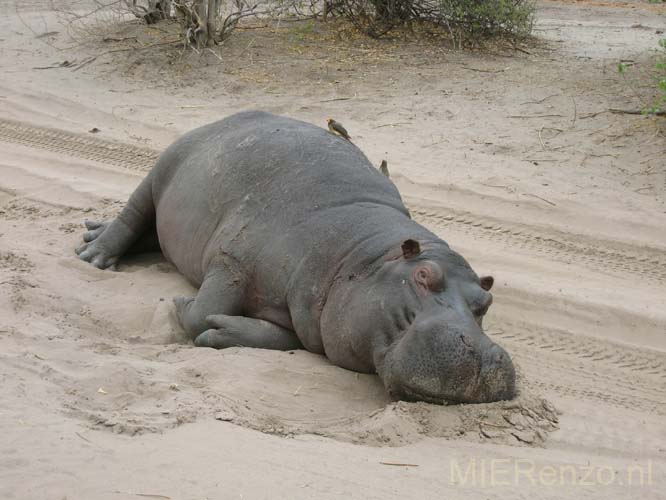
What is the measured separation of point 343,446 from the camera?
3.77 metres

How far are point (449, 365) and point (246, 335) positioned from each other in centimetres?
135

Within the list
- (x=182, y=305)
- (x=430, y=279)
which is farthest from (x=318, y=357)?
(x=182, y=305)

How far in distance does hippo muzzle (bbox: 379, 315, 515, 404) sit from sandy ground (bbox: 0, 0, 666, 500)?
0.24 feet

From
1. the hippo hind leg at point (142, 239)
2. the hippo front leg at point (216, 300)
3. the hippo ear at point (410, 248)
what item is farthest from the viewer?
the hippo hind leg at point (142, 239)

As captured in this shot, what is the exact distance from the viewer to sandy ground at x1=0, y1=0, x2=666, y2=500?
11.5 ft

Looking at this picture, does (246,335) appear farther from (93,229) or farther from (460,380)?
(93,229)

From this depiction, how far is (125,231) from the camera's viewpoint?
641cm

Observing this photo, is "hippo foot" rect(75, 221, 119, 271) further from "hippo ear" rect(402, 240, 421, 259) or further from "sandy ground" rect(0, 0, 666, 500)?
"hippo ear" rect(402, 240, 421, 259)

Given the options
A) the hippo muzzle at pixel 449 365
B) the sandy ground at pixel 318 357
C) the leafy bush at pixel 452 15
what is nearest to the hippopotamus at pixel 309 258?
the hippo muzzle at pixel 449 365

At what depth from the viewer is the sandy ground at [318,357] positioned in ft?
11.5

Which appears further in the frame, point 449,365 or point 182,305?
point 182,305

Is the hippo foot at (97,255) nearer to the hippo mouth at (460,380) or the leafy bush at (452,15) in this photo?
the hippo mouth at (460,380)

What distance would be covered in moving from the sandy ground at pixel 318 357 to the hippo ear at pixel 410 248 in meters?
0.59

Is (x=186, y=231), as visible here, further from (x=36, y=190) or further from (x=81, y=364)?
(x=36, y=190)
